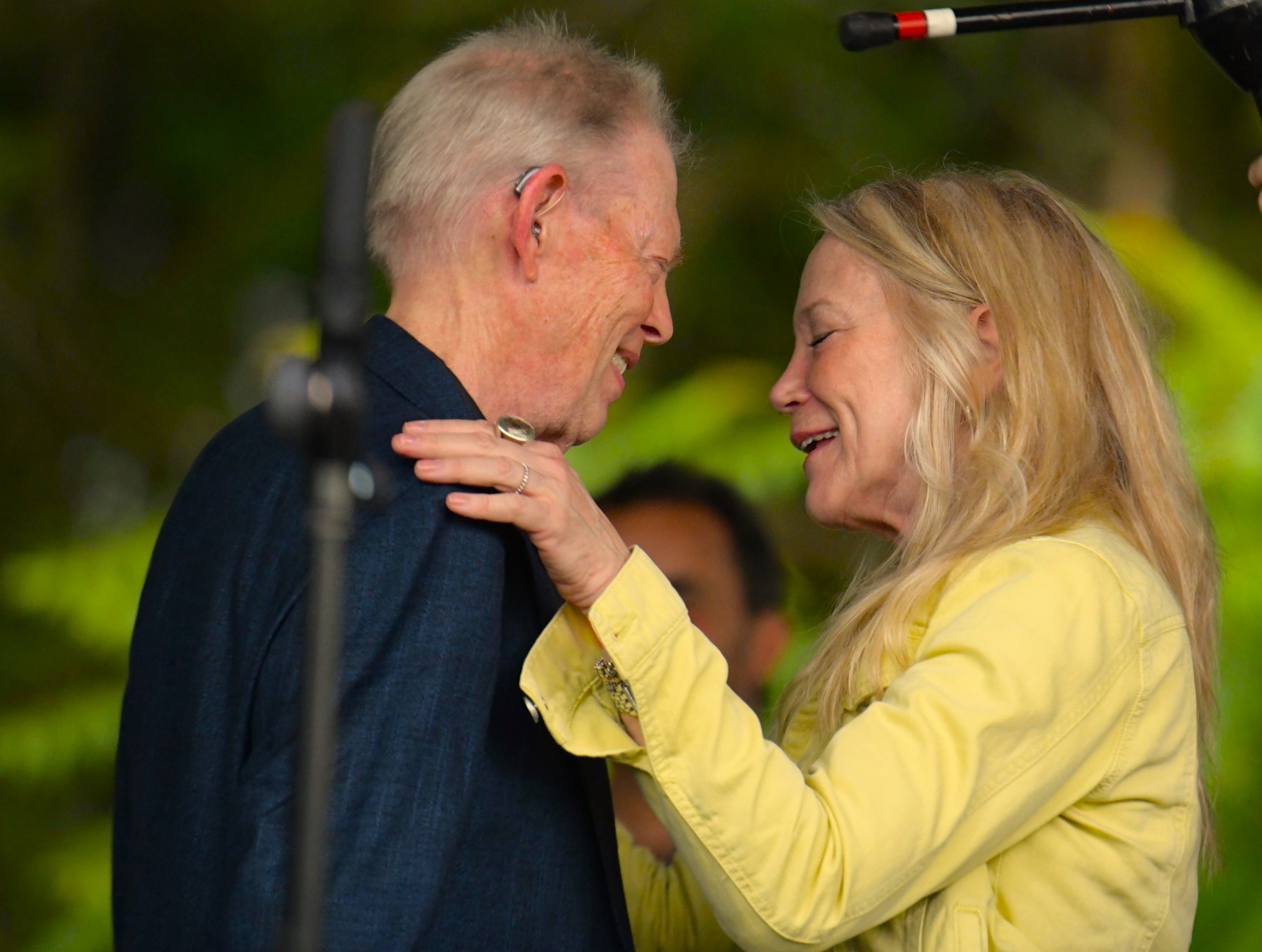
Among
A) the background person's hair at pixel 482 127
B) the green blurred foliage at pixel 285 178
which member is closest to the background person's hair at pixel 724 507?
the green blurred foliage at pixel 285 178

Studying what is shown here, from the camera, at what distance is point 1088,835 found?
1583 millimetres

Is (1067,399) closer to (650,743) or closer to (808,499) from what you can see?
(808,499)

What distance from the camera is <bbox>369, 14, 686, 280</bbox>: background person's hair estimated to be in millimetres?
1584

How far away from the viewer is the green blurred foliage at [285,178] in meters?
4.23

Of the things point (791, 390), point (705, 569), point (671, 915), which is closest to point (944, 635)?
point (791, 390)

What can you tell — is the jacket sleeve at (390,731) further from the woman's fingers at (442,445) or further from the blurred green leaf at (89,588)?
the blurred green leaf at (89,588)

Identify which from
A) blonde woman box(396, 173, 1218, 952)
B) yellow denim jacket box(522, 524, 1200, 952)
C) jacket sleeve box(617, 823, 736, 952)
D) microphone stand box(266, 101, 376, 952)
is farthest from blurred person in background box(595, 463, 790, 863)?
microphone stand box(266, 101, 376, 952)

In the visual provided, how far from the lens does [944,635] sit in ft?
5.05

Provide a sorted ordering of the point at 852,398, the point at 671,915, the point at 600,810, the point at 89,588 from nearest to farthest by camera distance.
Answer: the point at 600,810 → the point at 852,398 → the point at 671,915 → the point at 89,588

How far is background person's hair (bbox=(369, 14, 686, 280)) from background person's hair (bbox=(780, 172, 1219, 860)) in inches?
18.2

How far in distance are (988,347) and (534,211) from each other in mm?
660

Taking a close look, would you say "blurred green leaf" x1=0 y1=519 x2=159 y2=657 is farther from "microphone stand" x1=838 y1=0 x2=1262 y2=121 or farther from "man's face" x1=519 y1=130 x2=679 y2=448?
"microphone stand" x1=838 y1=0 x2=1262 y2=121

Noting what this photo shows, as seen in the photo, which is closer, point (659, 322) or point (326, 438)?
point (326, 438)

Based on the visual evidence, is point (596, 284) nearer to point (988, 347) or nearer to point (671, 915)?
point (988, 347)
